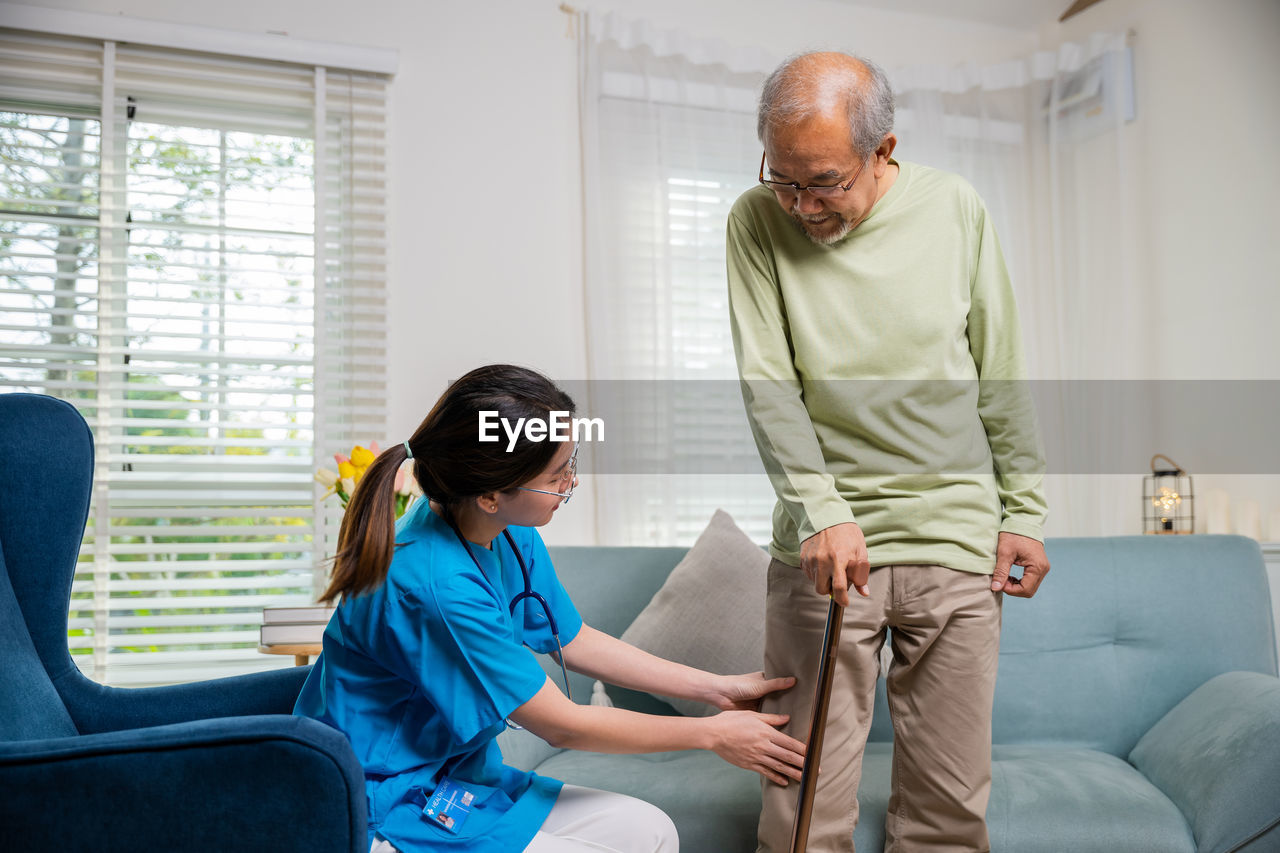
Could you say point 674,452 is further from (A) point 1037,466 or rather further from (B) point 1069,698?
(A) point 1037,466

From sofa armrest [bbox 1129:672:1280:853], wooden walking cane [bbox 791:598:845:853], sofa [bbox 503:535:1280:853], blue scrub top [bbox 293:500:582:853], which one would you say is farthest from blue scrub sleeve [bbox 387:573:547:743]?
sofa armrest [bbox 1129:672:1280:853]

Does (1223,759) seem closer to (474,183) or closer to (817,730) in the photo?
(817,730)

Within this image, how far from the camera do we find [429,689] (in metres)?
1.15

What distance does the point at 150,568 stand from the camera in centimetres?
265

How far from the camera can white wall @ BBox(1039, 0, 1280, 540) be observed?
3080 mm

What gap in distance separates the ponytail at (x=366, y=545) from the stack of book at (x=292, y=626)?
3.56ft

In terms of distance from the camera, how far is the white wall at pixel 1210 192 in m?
3.08

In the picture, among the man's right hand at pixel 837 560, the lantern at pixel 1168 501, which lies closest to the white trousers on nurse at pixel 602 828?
the man's right hand at pixel 837 560

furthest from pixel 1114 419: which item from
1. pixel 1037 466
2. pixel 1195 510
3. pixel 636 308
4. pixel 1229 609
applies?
pixel 1037 466

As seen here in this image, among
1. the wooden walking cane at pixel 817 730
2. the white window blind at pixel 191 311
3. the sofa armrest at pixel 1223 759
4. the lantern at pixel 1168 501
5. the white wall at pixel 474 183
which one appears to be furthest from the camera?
the lantern at pixel 1168 501

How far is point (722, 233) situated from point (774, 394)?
176 cm

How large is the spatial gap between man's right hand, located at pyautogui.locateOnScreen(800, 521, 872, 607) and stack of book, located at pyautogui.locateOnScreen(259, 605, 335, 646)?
1.28m

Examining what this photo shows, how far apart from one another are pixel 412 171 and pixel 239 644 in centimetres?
142

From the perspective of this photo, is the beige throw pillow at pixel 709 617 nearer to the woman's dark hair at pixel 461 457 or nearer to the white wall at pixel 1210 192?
the woman's dark hair at pixel 461 457
